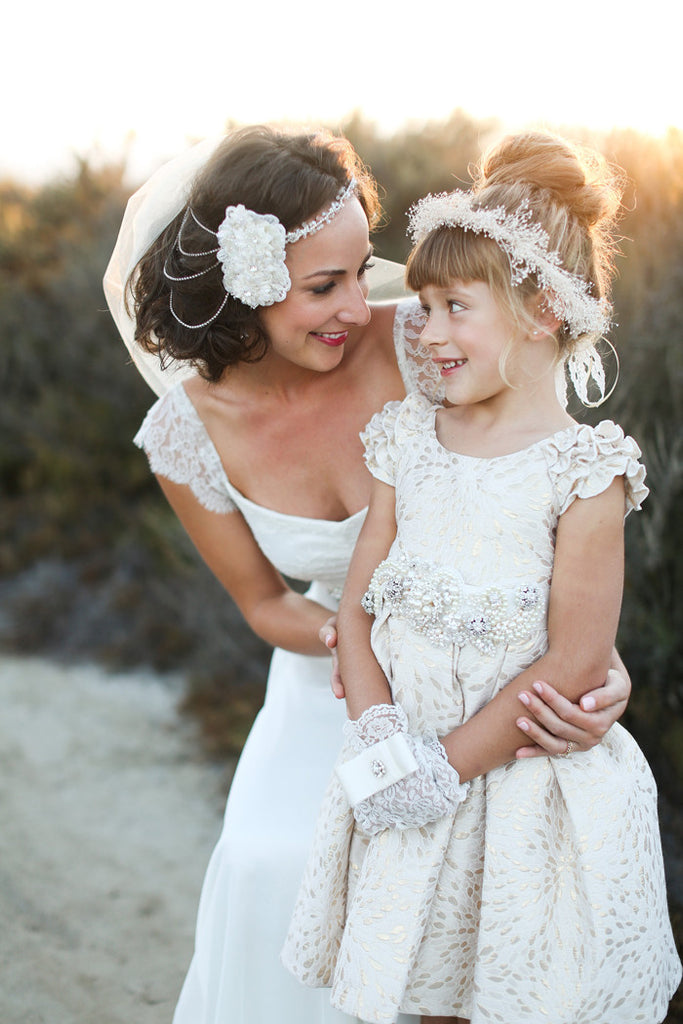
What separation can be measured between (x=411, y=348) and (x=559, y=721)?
4.08 feet

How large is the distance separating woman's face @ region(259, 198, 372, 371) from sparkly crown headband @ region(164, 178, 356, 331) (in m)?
0.02

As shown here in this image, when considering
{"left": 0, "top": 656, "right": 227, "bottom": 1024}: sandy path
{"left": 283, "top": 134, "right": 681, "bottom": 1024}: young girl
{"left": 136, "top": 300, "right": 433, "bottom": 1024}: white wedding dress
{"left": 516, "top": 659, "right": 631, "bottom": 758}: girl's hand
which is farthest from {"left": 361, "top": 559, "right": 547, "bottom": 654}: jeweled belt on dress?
{"left": 0, "top": 656, "right": 227, "bottom": 1024}: sandy path

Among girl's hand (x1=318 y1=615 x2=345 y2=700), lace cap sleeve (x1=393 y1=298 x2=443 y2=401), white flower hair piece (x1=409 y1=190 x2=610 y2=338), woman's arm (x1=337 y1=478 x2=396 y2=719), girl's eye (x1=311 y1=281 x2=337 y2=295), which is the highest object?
white flower hair piece (x1=409 y1=190 x2=610 y2=338)

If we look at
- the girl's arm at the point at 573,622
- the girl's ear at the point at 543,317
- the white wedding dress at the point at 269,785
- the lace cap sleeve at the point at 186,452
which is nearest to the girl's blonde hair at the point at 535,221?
the girl's ear at the point at 543,317

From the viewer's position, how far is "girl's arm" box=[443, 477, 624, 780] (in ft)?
5.56

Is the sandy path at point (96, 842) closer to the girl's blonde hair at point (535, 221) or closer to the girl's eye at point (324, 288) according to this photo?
the girl's eye at point (324, 288)

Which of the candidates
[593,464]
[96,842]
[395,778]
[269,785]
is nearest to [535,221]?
[593,464]

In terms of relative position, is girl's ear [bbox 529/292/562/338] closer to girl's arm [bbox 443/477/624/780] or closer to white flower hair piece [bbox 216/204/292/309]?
girl's arm [bbox 443/477/624/780]

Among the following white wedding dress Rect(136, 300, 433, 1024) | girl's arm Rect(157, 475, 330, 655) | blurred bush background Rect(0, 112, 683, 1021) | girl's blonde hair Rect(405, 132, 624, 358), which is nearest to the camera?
girl's blonde hair Rect(405, 132, 624, 358)

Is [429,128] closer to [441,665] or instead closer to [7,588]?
[7,588]

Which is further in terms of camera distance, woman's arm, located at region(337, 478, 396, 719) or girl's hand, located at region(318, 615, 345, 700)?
girl's hand, located at region(318, 615, 345, 700)

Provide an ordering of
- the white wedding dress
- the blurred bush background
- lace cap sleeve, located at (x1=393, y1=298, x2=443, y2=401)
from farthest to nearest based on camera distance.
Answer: the blurred bush background, lace cap sleeve, located at (x1=393, y1=298, x2=443, y2=401), the white wedding dress

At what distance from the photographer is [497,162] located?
194 centimetres

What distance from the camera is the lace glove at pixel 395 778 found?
1654 mm
